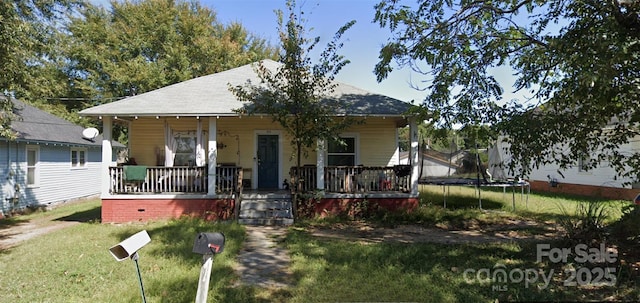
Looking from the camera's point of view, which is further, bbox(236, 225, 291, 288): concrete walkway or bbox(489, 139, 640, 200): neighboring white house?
bbox(489, 139, 640, 200): neighboring white house

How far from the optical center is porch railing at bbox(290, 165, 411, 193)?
34.6ft

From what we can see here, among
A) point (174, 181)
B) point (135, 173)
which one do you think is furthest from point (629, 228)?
point (135, 173)

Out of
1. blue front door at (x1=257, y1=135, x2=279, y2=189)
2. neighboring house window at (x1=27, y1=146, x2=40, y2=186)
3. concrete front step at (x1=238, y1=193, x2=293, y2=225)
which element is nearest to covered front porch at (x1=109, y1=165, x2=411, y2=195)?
concrete front step at (x1=238, y1=193, x2=293, y2=225)

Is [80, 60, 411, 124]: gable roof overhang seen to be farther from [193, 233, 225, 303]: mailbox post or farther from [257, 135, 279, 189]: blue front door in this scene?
[193, 233, 225, 303]: mailbox post

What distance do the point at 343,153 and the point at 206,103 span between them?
15.8ft

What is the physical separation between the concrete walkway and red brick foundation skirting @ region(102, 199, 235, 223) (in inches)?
85.1

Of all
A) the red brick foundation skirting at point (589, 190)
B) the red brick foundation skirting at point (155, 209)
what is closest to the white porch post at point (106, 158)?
the red brick foundation skirting at point (155, 209)

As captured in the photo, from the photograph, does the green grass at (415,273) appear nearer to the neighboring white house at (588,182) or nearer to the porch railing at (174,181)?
the porch railing at (174,181)

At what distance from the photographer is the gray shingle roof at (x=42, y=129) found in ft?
42.7

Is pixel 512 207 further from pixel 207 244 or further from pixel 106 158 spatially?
pixel 106 158

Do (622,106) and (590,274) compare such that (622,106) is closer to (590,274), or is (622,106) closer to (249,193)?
(590,274)

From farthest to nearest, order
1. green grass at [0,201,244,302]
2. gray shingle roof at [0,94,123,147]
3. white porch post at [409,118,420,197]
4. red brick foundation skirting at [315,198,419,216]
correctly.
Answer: gray shingle roof at [0,94,123,147] < white porch post at [409,118,420,197] < red brick foundation skirting at [315,198,419,216] < green grass at [0,201,244,302]

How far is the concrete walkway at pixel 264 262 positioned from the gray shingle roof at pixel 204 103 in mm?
3756

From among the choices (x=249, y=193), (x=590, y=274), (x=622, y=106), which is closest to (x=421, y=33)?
(x=622, y=106)
